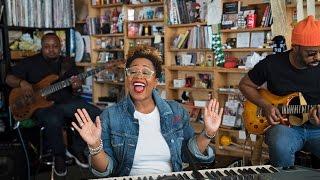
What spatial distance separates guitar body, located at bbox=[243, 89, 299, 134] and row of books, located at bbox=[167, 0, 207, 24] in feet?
5.39

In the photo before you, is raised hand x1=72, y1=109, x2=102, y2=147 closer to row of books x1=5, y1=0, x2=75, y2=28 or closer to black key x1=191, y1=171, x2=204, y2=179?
black key x1=191, y1=171, x2=204, y2=179

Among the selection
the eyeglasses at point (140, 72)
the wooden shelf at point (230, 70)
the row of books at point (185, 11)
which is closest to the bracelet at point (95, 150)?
the eyeglasses at point (140, 72)

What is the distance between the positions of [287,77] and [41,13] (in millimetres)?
3522

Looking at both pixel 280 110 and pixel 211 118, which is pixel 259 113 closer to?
pixel 280 110

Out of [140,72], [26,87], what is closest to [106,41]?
[26,87]

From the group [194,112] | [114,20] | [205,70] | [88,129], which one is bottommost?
[194,112]

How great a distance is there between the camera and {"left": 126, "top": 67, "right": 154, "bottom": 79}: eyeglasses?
6.47 ft

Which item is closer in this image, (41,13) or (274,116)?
(274,116)

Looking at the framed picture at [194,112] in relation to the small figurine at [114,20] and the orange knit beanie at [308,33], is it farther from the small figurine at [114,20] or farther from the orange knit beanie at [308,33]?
the orange knit beanie at [308,33]

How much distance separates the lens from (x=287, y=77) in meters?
2.78

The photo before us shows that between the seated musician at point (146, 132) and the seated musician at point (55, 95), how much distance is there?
184 cm

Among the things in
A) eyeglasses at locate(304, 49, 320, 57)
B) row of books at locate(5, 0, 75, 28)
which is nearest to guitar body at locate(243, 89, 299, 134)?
eyeglasses at locate(304, 49, 320, 57)

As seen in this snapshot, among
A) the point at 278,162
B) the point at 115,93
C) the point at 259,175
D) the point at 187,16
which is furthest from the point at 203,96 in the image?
the point at 259,175

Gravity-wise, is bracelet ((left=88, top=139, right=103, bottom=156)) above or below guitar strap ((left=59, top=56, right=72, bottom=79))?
below
